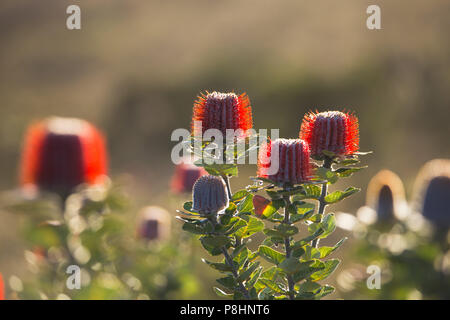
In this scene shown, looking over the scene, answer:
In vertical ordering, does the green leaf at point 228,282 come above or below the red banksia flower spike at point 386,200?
above

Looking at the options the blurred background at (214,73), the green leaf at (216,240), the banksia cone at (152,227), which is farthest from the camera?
the blurred background at (214,73)

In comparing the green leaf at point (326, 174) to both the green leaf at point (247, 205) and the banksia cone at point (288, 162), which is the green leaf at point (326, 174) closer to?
the banksia cone at point (288, 162)

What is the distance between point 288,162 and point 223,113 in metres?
0.27

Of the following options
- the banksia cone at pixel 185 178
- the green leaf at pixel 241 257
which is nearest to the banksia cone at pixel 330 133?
the green leaf at pixel 241 257

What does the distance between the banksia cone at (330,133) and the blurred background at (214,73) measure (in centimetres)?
613

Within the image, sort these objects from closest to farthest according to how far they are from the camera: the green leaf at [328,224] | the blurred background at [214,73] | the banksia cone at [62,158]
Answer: the green leaf at [328,224], the banksia cone at [62,158], the blurred background at [214,73]

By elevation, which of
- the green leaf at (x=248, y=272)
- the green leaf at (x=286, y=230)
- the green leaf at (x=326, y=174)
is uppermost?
the green leaf at (x=326, y=174)

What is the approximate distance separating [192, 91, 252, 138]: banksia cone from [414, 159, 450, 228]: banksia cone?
268cm

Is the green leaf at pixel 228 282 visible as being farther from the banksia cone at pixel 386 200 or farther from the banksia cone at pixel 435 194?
the banksia cone at pixel 435 194

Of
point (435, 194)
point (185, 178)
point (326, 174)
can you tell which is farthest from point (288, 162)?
point (435, 194)

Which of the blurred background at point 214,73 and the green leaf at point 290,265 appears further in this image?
the blurred background at point 214,73

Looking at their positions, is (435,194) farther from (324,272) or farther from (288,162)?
(288,162)

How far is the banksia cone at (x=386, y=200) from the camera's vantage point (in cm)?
427
